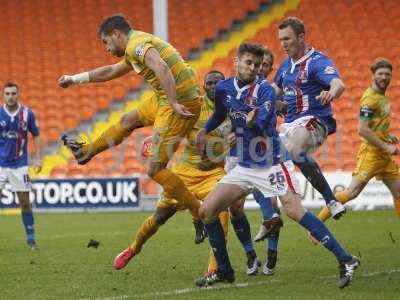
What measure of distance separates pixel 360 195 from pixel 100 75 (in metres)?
10.7

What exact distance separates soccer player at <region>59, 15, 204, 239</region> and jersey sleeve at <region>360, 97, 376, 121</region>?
10.4 feet

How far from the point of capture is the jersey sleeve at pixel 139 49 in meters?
8.94

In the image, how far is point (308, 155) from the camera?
9750 mm

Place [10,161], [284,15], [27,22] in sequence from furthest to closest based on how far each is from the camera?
[27,22], [284,15], [10,161]

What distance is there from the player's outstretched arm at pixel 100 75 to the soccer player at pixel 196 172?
1.50 ft

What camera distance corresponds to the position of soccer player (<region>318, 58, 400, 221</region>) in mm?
12047

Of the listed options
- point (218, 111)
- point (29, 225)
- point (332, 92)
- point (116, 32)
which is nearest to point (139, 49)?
point (116, 32)

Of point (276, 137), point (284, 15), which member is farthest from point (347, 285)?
point (284, 15)

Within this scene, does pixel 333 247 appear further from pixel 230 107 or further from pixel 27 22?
pixel 27 22

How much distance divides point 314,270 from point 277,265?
0.62 metres

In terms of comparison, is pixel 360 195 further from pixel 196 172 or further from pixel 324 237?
pixel 324 237

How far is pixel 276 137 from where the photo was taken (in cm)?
859

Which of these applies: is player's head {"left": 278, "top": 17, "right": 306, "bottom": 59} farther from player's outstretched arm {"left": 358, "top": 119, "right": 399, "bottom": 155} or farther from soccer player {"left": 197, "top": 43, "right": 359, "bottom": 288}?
player's outstretched arm {"left": 358, "top": 119, "right": 399, "bottom": 155}

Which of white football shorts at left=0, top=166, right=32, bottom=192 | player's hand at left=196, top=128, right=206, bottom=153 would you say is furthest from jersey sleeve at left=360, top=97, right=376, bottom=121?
white football shorts at left=0, top=166, right=32, bottom=192
